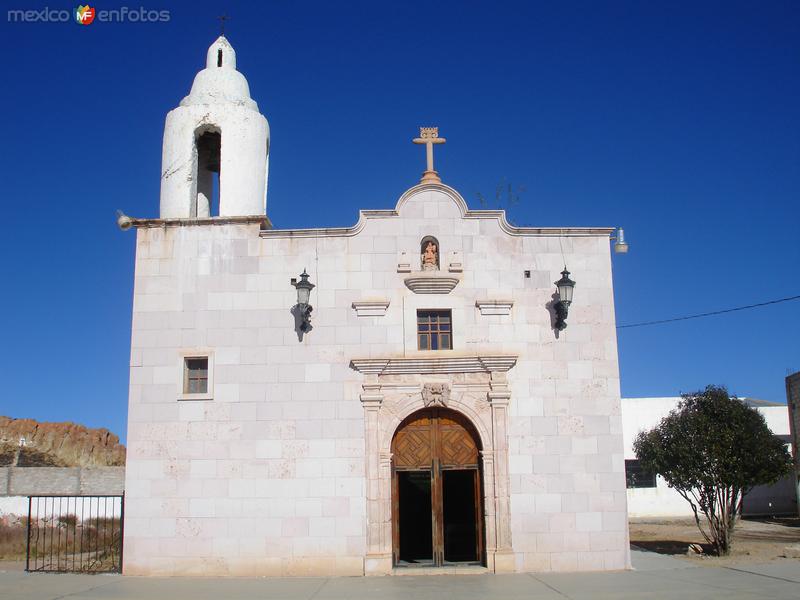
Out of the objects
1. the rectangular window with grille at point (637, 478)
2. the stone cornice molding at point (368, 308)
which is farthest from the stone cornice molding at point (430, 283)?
the rectangular window with grille at point (637, 478)

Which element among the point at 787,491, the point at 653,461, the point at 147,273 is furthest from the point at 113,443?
the point at 787,491

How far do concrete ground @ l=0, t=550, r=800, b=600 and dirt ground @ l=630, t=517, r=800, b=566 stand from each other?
110 inches

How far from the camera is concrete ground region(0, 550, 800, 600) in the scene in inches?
504

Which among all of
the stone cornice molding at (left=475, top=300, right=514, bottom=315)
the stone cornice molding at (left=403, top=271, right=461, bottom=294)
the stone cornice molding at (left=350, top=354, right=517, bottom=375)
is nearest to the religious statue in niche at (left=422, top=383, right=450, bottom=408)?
the stone cornice molding at (left=350, top=354, right=517, bottom=375)

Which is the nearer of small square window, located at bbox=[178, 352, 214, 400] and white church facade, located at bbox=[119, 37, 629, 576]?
white church facade, located at bbox=[119, 37, 629, 576]

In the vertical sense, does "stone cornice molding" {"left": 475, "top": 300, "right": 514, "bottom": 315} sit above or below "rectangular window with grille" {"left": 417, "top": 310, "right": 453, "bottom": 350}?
above

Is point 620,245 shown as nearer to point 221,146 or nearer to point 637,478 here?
point 221,146

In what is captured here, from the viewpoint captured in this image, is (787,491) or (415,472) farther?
(787,491)

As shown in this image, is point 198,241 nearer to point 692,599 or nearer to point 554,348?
point 554,348

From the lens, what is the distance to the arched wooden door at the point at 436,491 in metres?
16.0

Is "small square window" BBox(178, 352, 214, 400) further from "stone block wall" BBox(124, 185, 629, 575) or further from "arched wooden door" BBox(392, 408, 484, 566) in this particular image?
"arched wooden door" BBox(392, 408, 484, 566)

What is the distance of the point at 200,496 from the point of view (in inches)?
619

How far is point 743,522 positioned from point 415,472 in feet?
72.6

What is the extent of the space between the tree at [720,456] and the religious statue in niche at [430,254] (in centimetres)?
797
